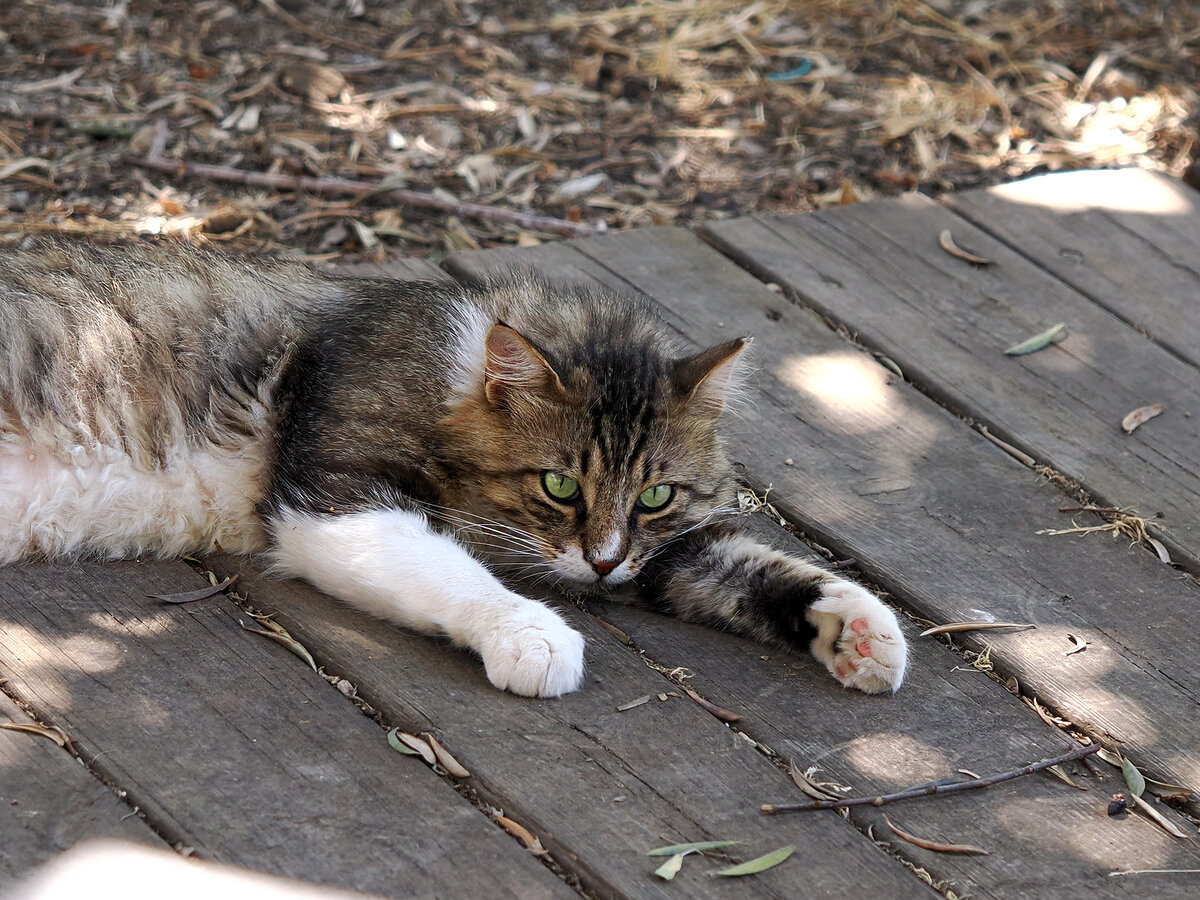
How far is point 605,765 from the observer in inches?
98.0

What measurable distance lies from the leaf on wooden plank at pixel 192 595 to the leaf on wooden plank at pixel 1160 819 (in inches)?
80.8

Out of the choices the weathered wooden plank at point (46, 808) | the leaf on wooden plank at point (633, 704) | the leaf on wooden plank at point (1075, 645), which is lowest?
the leaf on wooden plank at point (1075, 645)

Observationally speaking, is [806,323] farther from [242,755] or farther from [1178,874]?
[242,755]

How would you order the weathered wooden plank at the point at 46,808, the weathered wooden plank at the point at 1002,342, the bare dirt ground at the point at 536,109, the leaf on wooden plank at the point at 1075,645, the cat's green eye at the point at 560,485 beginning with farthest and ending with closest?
the bare dirt ground at the point at 536,109
the weathered wooden plank at the point at 1002,342
the cat's green eye at the point at 560,485
the leaf on wooden plank at the point at 1075,645
the weathered wooden plank at the point at 46,808

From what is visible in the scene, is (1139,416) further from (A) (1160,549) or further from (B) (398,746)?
(B) (398,746)

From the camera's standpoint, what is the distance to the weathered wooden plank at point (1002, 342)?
3668 millimetres

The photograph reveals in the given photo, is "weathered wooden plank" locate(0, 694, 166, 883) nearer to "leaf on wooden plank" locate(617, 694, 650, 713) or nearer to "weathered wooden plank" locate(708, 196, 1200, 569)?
"leaf on wooden plank" locate(617, 694, 650, 713)

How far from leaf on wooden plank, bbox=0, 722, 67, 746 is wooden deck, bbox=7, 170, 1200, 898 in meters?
0.02

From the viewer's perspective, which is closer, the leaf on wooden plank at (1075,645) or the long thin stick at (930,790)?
the long thin stick at (930,790)

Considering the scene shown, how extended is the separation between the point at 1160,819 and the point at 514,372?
1.73 metres

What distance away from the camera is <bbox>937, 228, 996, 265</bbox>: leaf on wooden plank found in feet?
15.0

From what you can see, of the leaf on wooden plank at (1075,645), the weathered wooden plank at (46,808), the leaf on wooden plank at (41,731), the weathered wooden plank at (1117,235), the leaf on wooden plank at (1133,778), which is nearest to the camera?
the weathered wooden plank at (46,808)

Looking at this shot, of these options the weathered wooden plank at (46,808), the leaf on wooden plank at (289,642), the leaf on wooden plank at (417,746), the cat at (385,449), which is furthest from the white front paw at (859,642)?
the weathered wooden plank at (46,808)

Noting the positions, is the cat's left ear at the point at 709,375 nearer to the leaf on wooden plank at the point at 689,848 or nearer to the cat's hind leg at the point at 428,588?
the cat's hind leg at the point at 428,588
